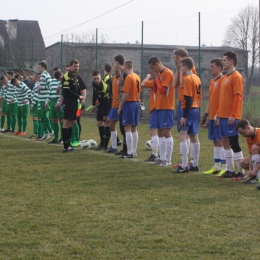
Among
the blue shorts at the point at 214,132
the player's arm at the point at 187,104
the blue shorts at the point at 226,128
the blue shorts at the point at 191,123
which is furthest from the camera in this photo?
the blue shorts at the point at 191,123

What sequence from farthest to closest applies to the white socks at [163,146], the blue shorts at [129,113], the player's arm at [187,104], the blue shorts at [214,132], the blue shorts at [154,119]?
1. the blue shorts at [129,113]
2. the blue shorts at [154,119]
3. the white socks at [163,146]
4. the blue shorts at [214,132]
5. the player's arm at [187,104]

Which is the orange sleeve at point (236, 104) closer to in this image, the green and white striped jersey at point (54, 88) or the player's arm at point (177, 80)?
the player's arm at point (177, 80)

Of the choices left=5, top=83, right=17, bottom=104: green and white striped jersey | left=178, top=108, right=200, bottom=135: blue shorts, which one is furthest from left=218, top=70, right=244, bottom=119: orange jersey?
left=5, top=83, right=17, bottom=104: green and white striped jersey

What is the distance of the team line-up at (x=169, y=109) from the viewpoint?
8.98 m

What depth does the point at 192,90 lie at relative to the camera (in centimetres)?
975

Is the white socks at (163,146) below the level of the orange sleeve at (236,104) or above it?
below

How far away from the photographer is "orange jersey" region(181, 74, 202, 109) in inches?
378

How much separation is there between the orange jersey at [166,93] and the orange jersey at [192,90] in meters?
0.78

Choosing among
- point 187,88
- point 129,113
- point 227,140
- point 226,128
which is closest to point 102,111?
point 129,113

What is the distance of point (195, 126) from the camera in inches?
393

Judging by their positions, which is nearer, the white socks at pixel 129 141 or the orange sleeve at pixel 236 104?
the orange sleeve at pixel 236 104

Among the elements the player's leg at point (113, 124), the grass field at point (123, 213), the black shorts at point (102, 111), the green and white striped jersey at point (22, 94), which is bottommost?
the grass field at point (123, 213)

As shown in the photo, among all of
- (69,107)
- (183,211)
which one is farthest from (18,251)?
(69,107)

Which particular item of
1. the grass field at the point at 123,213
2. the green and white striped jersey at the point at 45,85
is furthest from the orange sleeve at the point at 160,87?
the green and white striped jersey at the point at 45,85
